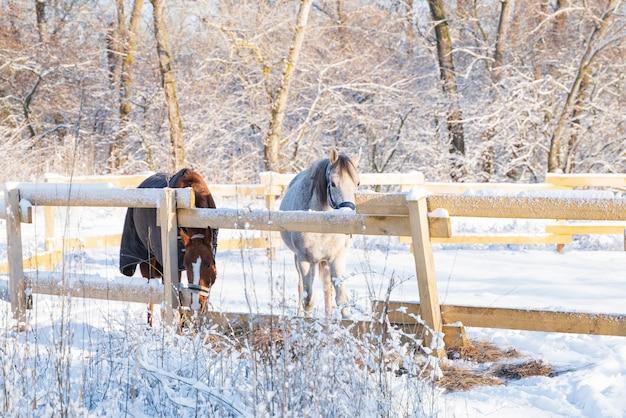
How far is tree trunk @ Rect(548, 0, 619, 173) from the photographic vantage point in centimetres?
1715

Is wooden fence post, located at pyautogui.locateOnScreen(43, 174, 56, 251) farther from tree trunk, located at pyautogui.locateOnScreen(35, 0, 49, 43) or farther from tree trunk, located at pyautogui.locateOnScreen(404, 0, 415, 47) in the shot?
tree trunk, located at pyautogui.locateOnScreen(35, 0, 49, 43)

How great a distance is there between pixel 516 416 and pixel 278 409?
1.43m

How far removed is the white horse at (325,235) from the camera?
6398 millimetres

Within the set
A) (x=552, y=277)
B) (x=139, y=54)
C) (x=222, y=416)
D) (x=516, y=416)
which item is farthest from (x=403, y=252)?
(x=139, y=54)

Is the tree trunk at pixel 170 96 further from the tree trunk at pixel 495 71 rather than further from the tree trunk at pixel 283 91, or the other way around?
the tree trunk at pixel 495 71

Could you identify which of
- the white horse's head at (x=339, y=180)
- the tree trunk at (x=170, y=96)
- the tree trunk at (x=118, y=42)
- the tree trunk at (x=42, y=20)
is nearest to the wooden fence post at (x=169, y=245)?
the white horse's head at (x=339, y=180)

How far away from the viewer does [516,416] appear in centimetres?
414

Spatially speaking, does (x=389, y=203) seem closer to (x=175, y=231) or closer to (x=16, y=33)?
(x=175, y=231)

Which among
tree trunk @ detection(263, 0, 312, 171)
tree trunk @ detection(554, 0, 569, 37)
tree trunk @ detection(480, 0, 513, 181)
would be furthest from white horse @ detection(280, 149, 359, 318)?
tree trunk @ detection(554, 0, 569, 37)

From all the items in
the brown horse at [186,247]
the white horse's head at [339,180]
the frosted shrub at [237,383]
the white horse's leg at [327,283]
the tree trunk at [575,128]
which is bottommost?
the frosted shrub at [237,383]

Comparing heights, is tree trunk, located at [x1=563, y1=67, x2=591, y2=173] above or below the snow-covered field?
above

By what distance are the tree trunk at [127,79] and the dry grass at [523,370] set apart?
1821cm

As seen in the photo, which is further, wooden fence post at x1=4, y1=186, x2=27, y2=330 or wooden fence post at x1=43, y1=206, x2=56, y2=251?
wooden fence post at x1=43, y1=206, x2=56, y2=251

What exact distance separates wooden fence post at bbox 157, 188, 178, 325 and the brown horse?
0.08 metres
